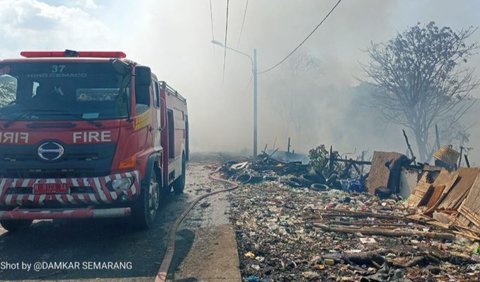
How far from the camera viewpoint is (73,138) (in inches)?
213

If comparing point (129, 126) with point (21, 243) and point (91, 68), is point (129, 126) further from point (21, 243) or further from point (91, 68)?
point (21, 243)

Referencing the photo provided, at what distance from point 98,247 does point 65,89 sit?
2.35 m

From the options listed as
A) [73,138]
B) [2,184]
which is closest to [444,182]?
[73,138]

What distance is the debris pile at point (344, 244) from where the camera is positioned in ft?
15.4

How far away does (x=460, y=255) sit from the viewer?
5.41m

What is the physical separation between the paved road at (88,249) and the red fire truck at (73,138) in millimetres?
427

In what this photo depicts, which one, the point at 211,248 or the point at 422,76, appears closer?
the point at 211,248

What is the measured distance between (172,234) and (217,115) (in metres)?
42.5

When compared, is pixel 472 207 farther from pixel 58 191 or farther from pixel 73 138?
pixel 58 191

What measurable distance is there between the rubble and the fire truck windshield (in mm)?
2866

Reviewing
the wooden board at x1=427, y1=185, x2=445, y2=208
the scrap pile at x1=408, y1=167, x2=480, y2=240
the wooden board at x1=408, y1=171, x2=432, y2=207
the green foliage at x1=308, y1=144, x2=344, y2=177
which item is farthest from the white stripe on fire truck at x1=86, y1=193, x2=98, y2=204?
the green foliage at x1=308, y1=144, x2=344, y2=177

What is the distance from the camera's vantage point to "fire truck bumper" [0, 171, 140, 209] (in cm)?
539

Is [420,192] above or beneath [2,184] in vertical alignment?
beneath

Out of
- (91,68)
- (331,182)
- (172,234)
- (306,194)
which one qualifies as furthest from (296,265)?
(331,182)
